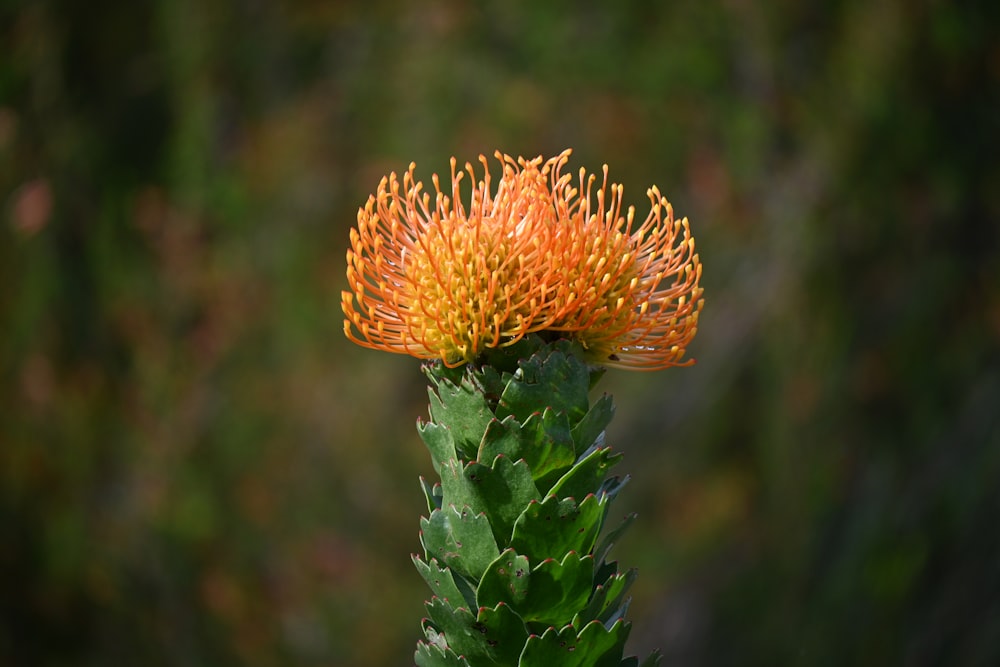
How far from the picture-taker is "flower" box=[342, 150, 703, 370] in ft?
5.44

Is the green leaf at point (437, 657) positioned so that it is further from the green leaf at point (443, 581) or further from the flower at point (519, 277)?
the flower at point (519, 277)

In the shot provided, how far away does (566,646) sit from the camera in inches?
63.1

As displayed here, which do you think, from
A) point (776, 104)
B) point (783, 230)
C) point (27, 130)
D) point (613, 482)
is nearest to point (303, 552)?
point (27, 130)

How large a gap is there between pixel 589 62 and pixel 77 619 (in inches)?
165

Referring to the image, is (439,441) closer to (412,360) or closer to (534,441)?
(534,441)

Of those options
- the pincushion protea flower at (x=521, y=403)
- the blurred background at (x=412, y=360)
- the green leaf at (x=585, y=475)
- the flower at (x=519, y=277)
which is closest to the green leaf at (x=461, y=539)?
the pincushion protea flower at (x=521, y=403)

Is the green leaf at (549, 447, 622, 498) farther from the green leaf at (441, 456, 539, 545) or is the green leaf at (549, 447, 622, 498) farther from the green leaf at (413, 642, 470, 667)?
the green leaf at (413, 642, 470, 667)

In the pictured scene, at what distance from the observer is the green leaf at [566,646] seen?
5.23 ft

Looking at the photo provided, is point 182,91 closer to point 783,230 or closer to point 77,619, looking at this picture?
point 77,619

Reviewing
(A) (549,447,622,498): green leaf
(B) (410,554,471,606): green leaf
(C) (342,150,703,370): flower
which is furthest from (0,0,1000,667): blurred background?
(B) (410,554,471,606): green leaf

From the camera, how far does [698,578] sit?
6.20 metres

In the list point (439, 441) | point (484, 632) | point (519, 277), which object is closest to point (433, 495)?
point (439, 441)

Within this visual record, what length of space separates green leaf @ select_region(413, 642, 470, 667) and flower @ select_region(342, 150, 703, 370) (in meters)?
0.46

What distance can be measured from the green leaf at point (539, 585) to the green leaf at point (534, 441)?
0.46 feet
